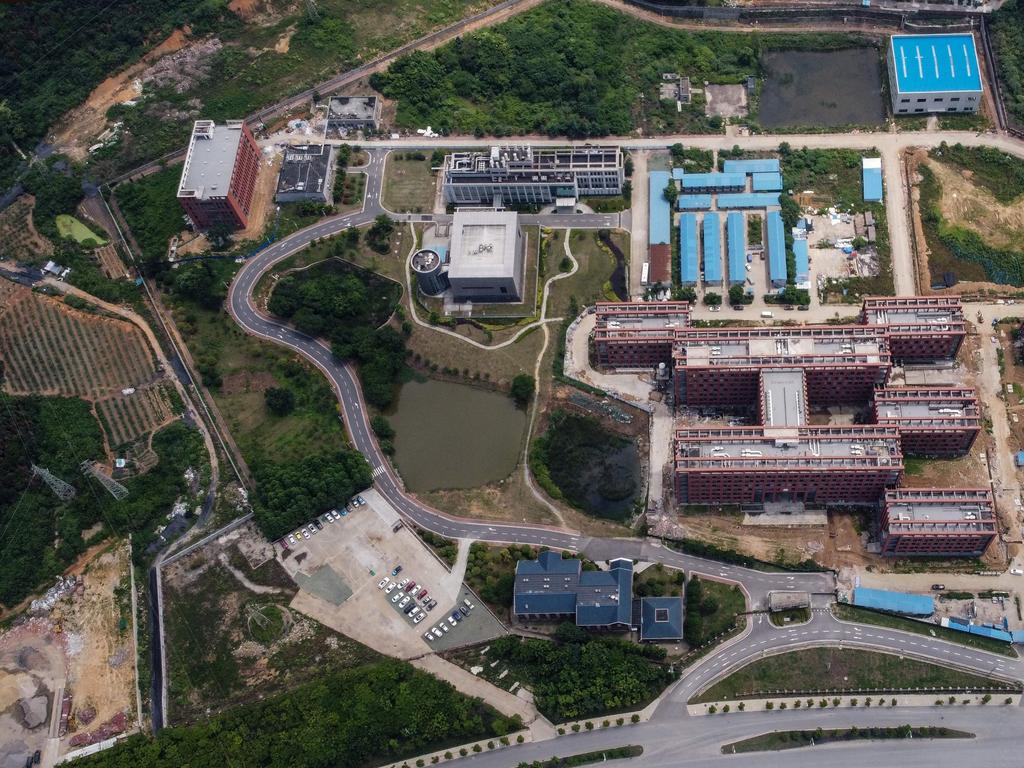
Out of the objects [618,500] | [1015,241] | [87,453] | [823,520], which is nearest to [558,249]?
→ [618,500]

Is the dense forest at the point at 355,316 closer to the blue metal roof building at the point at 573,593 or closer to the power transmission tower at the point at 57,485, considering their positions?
the blue metal roof building at the point at 573,593

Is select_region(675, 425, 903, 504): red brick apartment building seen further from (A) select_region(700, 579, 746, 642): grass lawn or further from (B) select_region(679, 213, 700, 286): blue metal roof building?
(B) select_region(679, 213, 700, 286): blue metal roof building

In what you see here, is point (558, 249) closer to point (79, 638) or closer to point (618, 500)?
point (618, 500)

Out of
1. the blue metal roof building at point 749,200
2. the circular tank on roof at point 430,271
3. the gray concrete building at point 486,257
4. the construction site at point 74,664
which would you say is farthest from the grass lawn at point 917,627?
the construction site at point 74,664

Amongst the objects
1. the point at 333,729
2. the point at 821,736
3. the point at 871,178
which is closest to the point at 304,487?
the point at 333,729

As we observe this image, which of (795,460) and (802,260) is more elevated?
(802,260)

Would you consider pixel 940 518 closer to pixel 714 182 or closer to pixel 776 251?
pixel 776 251
